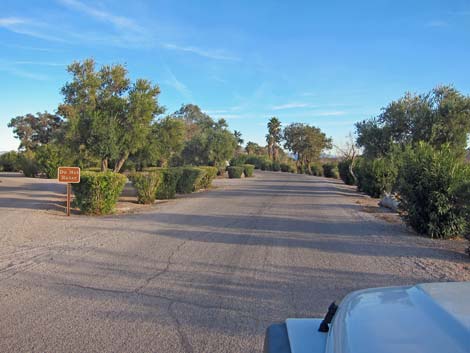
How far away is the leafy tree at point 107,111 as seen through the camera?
682 inches

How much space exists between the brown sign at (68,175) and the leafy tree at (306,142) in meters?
61.1

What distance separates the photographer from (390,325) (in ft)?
5.73

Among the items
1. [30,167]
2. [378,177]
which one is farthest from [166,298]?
[30,167]

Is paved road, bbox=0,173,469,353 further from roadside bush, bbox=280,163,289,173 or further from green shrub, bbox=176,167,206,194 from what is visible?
roadside bush, bbox=280,163,289,173

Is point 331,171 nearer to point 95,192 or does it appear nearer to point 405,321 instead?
point 95,192

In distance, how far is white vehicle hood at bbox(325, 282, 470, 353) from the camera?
1550 mm

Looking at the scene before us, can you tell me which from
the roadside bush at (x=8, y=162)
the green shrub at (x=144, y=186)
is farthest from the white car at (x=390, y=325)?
the roadside bush at (x=8, y=162)

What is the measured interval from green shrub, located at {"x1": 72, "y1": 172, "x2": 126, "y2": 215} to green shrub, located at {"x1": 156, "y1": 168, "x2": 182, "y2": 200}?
218 inches

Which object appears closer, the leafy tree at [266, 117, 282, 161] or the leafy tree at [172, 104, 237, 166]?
the leafy tree at [172, 104, 237, 166]

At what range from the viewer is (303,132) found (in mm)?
73875

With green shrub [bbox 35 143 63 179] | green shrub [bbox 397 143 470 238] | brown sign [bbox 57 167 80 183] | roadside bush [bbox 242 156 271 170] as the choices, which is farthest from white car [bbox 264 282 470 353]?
roadside bush [bbox 242 156 271 170]

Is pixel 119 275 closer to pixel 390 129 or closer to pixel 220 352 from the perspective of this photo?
pixel 220 352

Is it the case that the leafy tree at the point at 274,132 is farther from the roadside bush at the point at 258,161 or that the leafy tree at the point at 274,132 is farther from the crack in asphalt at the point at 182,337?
the crack in asphalt at the point at 182,337

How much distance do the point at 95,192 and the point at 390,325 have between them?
1227 cm
